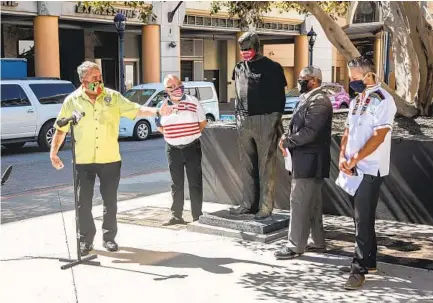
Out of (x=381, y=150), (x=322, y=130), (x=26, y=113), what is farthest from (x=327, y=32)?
(x=26, y=113)

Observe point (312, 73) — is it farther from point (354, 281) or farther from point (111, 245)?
point (111, 245)

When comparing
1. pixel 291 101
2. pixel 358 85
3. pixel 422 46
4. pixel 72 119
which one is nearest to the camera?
pixel 358 85

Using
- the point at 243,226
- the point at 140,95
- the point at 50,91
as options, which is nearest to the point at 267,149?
the point at 243,226

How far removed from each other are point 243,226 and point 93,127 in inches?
78.5

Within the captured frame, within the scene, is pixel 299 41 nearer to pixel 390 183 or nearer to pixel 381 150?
pixel 390 183

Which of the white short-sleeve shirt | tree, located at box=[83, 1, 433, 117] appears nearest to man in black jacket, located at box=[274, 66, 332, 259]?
the white short-sleeve shirt

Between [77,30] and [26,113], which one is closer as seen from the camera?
[26,113]

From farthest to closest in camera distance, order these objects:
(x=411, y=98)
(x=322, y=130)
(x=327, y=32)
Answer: (x=411, y=98) < (x=327, y=32) < (x=322, y=130)

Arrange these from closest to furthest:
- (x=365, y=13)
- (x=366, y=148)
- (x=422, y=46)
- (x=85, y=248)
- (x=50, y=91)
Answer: (x=366, y=148) < (x=85, y=248) < (x=422, y=46) < (x=50, y=91) < (x=365, y=13)

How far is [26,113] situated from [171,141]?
31.8ft

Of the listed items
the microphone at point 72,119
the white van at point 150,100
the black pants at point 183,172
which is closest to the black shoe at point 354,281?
the black pants at point 183,172

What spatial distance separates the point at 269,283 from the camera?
208 inches

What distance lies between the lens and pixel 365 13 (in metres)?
38.8

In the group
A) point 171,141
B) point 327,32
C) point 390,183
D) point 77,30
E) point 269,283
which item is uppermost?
point 77,30
